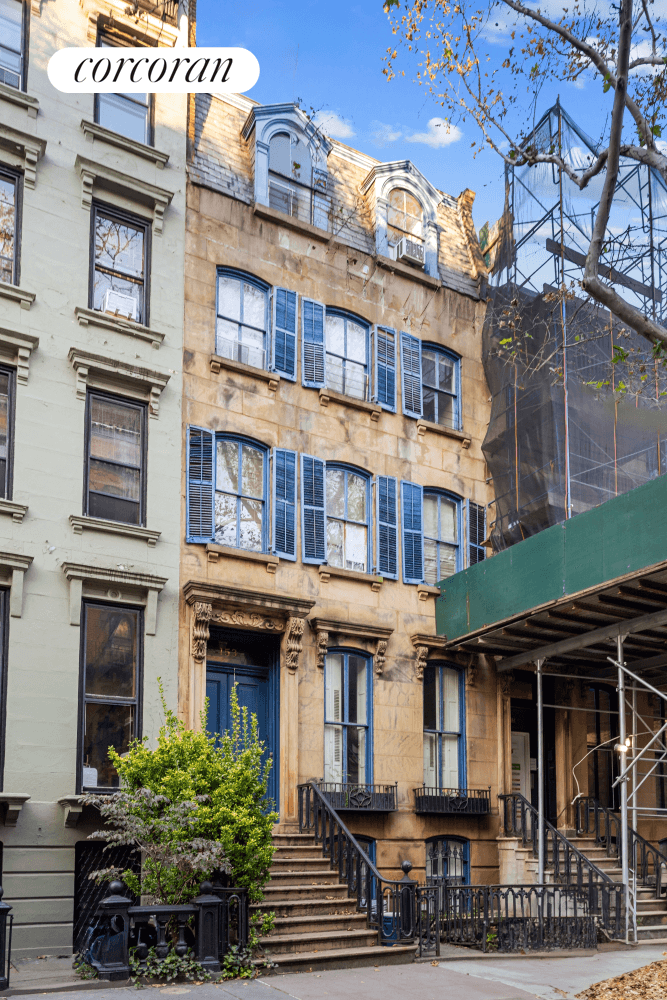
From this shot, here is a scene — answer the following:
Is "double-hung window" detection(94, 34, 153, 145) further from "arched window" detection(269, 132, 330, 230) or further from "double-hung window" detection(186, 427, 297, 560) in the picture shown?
"double-hung window" detection(186, 427, 297, 560)

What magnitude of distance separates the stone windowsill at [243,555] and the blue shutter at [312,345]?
3403 millimetres

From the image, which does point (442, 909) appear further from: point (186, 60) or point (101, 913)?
point (186, 60)

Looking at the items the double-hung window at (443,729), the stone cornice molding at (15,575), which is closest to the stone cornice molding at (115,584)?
the stone cornice molding at (15,575)

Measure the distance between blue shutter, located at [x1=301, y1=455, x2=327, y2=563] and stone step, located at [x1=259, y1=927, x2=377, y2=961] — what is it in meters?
6.42

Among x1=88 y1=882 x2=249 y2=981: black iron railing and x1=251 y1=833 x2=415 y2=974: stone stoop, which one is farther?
x1=251 y1=833 x2=415 y2=974: stone stoop

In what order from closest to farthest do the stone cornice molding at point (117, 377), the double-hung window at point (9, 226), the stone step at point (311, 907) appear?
the stone step at point (311, 907) → the double-hung window at point (9, 226) → the stone cornice molding at point (117, 377)

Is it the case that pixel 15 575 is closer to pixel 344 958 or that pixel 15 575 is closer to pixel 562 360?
pixel 344 958

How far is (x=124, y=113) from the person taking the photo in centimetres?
1772

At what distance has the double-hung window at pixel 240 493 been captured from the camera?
1673 centimetres

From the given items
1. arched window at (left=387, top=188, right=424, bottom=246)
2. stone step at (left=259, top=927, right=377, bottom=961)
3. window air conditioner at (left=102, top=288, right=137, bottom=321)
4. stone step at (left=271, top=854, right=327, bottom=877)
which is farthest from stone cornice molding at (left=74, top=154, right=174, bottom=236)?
stone step at (left=259, top=927, right=377, bottom=961)

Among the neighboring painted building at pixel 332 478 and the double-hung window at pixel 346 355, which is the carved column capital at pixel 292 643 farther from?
the double-hung window at pixel 346 355

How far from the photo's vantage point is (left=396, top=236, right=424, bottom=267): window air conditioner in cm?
2086

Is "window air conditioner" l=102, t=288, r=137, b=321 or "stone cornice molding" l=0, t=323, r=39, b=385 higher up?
"window air conditioner" l=102, t=288, r=137, b=321

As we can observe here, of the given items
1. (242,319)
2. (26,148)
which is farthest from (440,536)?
(26,148)
